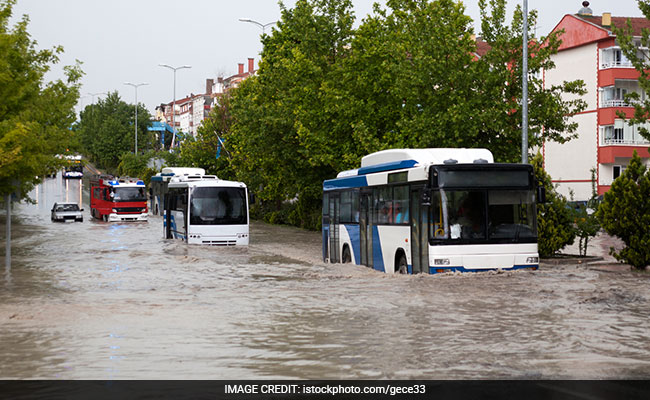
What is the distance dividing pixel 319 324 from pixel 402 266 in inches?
262

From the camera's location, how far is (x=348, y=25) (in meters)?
40.0

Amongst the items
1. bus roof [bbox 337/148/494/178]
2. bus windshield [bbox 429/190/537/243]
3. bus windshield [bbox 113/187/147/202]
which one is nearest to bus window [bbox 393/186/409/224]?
bus roof [bbox 337/148/494/178]

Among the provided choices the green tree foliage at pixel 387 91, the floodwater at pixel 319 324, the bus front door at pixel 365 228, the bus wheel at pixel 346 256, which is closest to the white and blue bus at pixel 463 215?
the floodwater at pixel 319 324

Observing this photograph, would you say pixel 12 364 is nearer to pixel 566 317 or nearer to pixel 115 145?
pixel 566 317

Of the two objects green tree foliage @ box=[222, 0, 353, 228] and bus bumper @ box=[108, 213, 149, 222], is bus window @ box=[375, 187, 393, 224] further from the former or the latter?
bus bumper @ box=[108, 213, 149, 222]

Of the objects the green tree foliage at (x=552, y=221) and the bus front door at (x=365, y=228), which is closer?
the bus front door at (x=365, y=228)

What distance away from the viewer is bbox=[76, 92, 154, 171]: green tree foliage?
127562mm

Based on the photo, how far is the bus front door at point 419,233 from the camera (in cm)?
1800

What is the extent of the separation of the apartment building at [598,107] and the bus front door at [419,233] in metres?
40.9

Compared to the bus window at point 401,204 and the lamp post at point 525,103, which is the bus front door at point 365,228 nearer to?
the bus window at point 401,204

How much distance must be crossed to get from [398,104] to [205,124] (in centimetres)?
3360

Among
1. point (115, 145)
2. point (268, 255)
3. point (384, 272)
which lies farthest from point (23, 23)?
point (115, 145)

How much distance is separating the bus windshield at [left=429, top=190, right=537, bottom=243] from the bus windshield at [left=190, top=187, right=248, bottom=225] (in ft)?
59.1

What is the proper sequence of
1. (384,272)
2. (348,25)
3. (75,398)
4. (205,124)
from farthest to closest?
(205,124) < (348,25) < (384,272) < (75,398)
